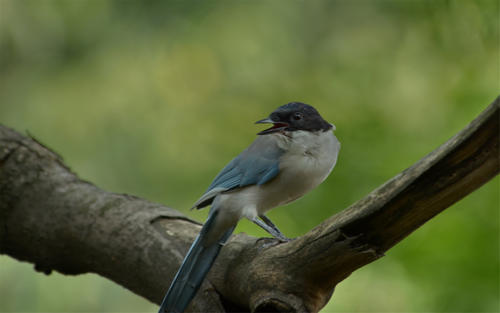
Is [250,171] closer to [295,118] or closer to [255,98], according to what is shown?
[295,118]

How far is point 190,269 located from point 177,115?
3027 millimetres

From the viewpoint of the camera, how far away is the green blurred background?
4.44m

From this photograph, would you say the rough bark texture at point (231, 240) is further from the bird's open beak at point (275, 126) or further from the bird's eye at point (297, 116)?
the bird's eye at point (297, 116)

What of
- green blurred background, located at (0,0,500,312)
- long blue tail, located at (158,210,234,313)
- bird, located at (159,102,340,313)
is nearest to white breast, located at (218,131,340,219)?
bird, located at (159,102,340,313)

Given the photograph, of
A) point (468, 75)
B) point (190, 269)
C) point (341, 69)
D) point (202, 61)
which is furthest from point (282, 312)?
point (202, 61)

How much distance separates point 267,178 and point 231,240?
0.38 metres

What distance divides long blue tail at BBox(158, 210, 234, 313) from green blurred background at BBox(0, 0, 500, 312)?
1.33 metres

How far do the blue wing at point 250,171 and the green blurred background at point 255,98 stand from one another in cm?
112

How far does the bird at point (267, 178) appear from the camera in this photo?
333 centimetres

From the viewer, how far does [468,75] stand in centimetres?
496

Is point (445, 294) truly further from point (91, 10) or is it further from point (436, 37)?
point (91, 10)

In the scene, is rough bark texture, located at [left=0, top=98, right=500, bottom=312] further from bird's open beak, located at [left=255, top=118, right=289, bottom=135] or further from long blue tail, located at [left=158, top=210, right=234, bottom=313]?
bird's open beak, located at [left=255, top=118, right=289, bottom=135]

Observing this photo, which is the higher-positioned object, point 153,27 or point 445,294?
point 153,27

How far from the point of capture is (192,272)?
10.7ft
